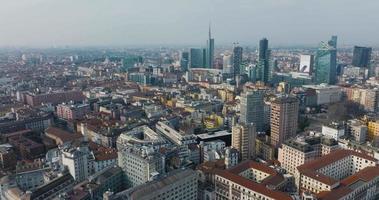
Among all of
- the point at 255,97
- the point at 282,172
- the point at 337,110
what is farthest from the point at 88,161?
the point at 337,110

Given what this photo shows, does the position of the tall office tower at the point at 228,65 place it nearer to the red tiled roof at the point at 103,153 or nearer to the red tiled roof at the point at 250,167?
the red tiled roof at the point at 103,153

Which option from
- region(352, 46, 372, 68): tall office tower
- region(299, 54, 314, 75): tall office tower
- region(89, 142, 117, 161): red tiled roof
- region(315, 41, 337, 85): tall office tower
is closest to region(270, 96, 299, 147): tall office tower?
region(89, 142, 117, 161): red tiled roof

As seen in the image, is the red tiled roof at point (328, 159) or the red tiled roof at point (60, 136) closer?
the red tiled roof at point (328, 159)

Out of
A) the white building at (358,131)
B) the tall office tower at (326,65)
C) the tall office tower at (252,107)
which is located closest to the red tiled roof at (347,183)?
the white building at (358,131)

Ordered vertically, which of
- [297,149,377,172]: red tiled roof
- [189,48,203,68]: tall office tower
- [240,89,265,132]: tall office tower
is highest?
[189,48,203,68]: tall office tower

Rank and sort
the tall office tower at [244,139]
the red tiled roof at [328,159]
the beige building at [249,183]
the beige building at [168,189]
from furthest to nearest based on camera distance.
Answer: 1. the tall office tower at [244,139]
2. the red tiled roof at [328,159]
3. the beige building at [249,183]
4. the beige building at [168,189]

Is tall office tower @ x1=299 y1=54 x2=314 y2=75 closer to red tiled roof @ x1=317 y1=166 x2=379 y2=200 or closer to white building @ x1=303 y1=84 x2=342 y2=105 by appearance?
white building @ x1=303 y1=84 x2=342 y2=105

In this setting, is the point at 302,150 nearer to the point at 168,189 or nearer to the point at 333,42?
the point at 168,189
